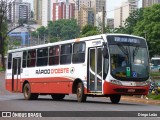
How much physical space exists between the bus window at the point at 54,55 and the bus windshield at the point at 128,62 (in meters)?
4.70

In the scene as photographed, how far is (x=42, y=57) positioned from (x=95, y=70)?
18.9 ft

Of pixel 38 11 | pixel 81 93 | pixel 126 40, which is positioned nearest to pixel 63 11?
pixel 38 11

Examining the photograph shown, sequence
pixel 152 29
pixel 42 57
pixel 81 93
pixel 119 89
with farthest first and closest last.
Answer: pixel 152 29
pixel 42 57
pixel 81 93
pixel 119 89

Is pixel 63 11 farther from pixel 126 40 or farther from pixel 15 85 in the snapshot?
pixel 126 40

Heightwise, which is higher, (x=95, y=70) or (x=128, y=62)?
(x=128, y=62)

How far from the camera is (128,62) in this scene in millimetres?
21953

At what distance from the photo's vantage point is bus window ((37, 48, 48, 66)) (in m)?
27.0

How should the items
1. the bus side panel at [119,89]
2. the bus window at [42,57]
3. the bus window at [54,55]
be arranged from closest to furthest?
the bus side panel at [119,89] → the bus window at [54,55] → the bus window at [42,57]

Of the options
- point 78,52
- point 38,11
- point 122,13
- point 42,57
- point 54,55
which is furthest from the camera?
point 38,11

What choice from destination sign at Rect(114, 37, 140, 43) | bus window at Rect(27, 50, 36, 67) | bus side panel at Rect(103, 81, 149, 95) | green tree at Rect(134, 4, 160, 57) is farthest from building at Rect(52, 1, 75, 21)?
bus side panel at Rect(103, 81, 149, 95)

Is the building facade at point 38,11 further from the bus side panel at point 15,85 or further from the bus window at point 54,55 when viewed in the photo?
the bus window at point 54,55

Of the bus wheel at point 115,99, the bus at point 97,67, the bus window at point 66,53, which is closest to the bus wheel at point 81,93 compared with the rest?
the bus at point 97,67

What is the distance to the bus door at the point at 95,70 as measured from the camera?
872 inches

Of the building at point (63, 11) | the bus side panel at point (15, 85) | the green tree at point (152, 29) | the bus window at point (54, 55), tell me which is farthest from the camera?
the building at point (63, 11)
